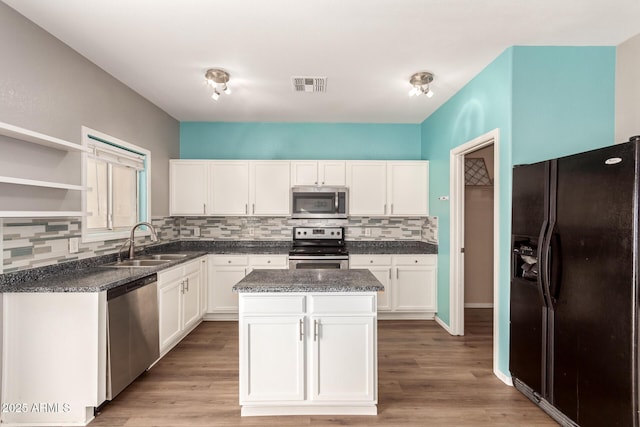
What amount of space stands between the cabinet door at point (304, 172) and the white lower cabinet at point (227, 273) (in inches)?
40.6

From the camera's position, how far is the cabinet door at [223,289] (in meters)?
4.11

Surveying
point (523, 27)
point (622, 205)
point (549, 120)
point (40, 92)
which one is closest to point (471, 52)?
point (523, 27)

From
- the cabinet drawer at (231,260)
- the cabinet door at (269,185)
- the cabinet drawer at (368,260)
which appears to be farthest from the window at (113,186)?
the cabinet drawer at (368,260)

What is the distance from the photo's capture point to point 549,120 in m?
2.56

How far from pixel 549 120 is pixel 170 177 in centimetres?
421

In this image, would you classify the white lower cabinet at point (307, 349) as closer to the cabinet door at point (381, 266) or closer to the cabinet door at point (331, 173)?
the cabinet door at point (381, 266)

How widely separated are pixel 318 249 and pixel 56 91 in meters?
3.09

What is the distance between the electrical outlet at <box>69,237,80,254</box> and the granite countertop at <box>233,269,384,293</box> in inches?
58.5

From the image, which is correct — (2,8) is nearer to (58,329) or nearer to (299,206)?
(58,329)

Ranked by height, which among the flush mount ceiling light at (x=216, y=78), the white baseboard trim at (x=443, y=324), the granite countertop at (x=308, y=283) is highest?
the flush mount ceiling light at (x=216, y=78)

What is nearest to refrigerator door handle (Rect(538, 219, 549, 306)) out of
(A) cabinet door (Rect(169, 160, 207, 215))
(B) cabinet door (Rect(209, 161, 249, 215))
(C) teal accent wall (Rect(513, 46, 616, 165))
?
(C) teal accent wall (Rect(513, 46, 616, 165))

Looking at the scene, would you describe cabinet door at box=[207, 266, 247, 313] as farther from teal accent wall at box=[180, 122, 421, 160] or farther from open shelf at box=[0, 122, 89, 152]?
open shelf at box=[0, 122, 89, 152]

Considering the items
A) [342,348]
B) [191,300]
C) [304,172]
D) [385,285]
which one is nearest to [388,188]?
[304,172]

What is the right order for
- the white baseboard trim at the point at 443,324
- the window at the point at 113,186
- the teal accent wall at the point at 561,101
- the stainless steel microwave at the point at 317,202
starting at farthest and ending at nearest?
1. the stainless steel microwave at the point at 317,202
2. the white baseboard trim at the point at 443,324
3. the window at the point at 113,186
4. the teal accent wall at the point at 561,101
